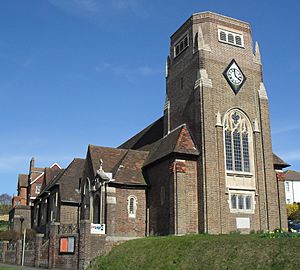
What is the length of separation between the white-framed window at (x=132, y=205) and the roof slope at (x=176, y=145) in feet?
11.1

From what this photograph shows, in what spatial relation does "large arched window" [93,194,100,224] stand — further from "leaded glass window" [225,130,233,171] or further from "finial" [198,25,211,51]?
"finial" [198,25,211,51]

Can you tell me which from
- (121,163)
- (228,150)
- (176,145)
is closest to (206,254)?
(176,145)

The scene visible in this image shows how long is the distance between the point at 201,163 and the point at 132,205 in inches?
291

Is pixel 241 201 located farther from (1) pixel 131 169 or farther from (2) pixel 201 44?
(2) pixel 201 44

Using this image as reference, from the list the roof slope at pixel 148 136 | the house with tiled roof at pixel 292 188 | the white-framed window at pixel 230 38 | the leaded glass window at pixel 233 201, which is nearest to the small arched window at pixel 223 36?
the white-framed window at pixel 230 38

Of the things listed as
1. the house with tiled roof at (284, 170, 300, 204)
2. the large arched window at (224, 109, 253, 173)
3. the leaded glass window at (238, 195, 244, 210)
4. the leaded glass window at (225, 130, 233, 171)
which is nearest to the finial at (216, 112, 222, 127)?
the large arched window at (224, 109, 253, 173)

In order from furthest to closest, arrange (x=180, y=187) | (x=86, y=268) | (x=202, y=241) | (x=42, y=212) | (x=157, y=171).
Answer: (x=42, y=212) → (x=157, y=171) → (x=180, y=187) → (x=86, y=268) → (x=202, y=241)

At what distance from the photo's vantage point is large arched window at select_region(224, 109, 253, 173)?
33.7 m

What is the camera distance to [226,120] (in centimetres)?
3456

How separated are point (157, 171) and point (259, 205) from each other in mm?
8676

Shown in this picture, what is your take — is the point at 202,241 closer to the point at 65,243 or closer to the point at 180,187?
the point at 180,187

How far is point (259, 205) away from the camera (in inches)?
1315

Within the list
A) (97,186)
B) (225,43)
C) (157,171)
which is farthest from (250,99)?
(97,186)

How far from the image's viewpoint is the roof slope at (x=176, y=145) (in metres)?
32.9
